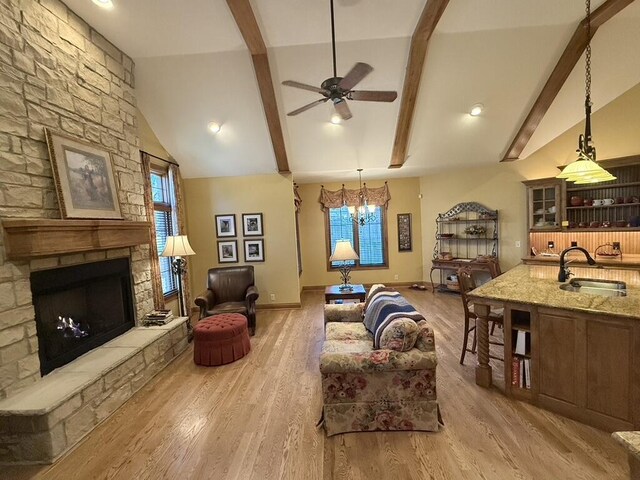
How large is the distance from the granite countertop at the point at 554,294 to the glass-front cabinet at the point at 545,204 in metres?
2.21

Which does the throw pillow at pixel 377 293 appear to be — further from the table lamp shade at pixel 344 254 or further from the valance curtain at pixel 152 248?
the valance curtain at pixel 152 248

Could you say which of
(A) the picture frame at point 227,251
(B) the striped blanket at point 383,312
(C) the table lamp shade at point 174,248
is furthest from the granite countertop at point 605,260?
(C) the table lamp shade at point 174,248

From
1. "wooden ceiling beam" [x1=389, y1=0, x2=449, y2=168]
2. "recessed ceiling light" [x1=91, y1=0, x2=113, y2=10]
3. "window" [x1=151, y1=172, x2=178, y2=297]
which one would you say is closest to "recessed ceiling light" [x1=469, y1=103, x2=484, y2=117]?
"wooden ceiling beam" [x1=389, y1=0, x2=449, y2=168]

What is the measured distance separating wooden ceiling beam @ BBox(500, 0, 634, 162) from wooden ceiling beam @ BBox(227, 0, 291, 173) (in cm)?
365

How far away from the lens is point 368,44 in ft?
11.4

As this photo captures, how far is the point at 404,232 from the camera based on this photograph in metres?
7.21

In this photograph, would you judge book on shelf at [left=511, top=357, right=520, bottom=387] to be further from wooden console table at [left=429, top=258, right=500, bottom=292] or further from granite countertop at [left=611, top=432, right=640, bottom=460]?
wooden console table at [left=429, top=258, right=500, bottom=292]

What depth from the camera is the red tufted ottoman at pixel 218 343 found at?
140 inches

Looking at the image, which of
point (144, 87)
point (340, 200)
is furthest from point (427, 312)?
point (144, 87)

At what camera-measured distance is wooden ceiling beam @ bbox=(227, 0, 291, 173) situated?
283 cm

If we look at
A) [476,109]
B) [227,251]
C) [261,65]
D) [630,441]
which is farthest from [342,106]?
[227,251]

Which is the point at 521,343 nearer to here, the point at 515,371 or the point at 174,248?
the point at 515,371

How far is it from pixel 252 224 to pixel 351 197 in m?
2.61

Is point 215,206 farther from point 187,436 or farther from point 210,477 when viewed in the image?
point 210,477
